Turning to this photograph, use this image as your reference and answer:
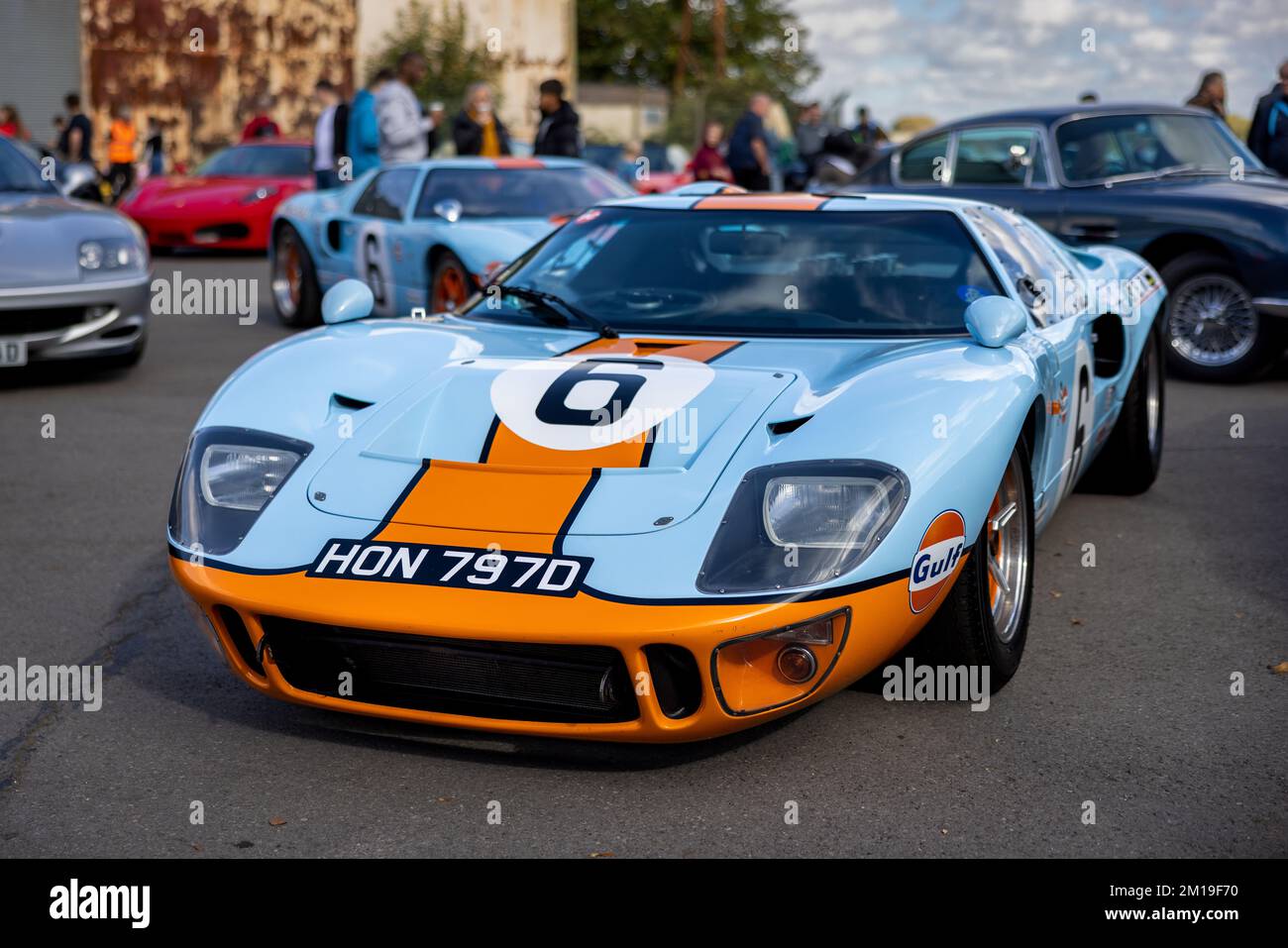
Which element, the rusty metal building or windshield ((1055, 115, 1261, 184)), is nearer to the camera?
windshield ((1055, 115, 1261, 184))

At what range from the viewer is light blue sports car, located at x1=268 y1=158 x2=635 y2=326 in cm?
831

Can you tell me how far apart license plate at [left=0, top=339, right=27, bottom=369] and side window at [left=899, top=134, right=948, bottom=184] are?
16.7 feet

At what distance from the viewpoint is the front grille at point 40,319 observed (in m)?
7.44

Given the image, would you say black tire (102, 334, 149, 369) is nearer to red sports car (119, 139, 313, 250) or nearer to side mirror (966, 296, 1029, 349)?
side mirror (966, 296, 1029, 349)

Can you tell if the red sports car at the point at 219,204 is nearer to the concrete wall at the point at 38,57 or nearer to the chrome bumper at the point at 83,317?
the chrome bumper at the point at 83,317

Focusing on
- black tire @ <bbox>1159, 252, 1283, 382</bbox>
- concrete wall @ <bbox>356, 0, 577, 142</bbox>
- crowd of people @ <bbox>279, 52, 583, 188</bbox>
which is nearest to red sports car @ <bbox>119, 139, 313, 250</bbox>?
crowd of people @ <bbox>279, 52, 583, 188</bbox>

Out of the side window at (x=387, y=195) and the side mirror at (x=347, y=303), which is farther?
the side window at (x=387, y=195)

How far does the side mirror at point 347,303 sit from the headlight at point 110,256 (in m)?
3.82

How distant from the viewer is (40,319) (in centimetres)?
756

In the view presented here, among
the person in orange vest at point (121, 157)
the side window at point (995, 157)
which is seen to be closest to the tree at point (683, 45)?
the person in orange vest at point (121, 157)

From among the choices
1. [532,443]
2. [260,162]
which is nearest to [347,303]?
[532,443]

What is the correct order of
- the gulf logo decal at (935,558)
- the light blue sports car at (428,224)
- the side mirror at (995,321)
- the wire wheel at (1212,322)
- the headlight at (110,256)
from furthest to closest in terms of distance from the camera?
1. the light blue sports car at (428,224)
2. the wire wheel at (1212,322)
3. the headlight at (110,256)
4. the side mirror at (995,321)
5. the gulf logo decal at (935,558)

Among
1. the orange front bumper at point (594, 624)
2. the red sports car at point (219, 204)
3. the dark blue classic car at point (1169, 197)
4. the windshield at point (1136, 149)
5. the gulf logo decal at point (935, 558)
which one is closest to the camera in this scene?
the orange front bumper at point (594, 624)

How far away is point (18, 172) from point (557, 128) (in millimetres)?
4702
